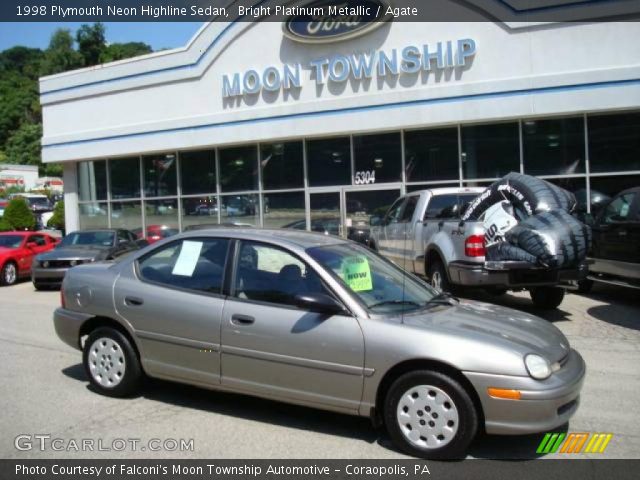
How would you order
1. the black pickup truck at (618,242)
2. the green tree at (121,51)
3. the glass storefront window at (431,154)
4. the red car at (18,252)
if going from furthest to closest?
the green tree at (121,51) < the red car at (18,252) < the glass storefront window at (431,154) < the black pickup truck at (618,242)

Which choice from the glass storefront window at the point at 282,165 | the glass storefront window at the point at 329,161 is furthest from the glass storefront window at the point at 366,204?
the glass storefront window at the point at 282,165

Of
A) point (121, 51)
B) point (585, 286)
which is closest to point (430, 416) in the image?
point (585, 286)

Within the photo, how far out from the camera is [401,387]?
441cm

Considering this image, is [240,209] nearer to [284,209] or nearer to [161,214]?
[284,209]

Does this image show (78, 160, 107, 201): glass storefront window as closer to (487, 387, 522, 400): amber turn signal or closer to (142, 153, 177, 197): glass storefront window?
(142, 153, 177, 197): glass storefront window

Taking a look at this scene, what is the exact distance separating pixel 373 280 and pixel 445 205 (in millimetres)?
5809

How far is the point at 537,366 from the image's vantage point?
4242mm

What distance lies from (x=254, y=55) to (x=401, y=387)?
48.6ft

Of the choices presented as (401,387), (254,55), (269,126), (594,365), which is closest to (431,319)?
(401,387)

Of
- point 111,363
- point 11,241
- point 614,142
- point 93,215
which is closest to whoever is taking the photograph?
point 111,363

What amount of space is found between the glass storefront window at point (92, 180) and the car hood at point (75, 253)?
6691mm

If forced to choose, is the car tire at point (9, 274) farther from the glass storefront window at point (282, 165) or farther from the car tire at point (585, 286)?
the car tire at point (585, 286)

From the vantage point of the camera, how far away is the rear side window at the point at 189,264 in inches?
210

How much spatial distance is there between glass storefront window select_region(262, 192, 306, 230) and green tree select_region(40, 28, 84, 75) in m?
76.5
